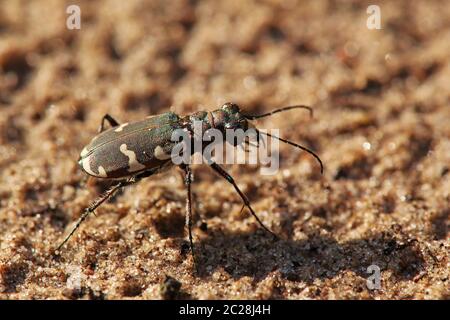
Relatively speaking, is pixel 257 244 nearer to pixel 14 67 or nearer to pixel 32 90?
pixel 32 90

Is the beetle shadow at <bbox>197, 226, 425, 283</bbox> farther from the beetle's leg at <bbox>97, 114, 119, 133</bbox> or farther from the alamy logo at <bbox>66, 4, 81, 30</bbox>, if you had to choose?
the alamy logo at <bbox>66, 4, 81, 30</bbox>

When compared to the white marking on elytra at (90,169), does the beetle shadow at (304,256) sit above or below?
below

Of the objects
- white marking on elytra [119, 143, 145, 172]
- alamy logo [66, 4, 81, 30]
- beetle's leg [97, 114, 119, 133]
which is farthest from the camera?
alamy logo [66, 4, 81, 30]

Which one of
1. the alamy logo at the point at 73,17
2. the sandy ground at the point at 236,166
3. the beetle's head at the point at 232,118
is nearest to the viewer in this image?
the sandy ground at the point at 236,166

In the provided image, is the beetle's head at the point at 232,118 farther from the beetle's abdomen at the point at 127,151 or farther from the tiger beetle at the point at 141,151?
the beetle's abdomen at the point at 127,151

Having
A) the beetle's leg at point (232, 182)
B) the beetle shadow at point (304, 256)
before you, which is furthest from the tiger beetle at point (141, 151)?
the beetle shadow at point (304, 256)

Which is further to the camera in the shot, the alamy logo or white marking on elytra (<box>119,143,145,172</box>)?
the alamy logo

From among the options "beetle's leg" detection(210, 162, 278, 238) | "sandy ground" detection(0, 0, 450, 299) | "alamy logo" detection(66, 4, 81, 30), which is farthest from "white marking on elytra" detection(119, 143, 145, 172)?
"alamy logo" detection(66, 4, 81, 30)
